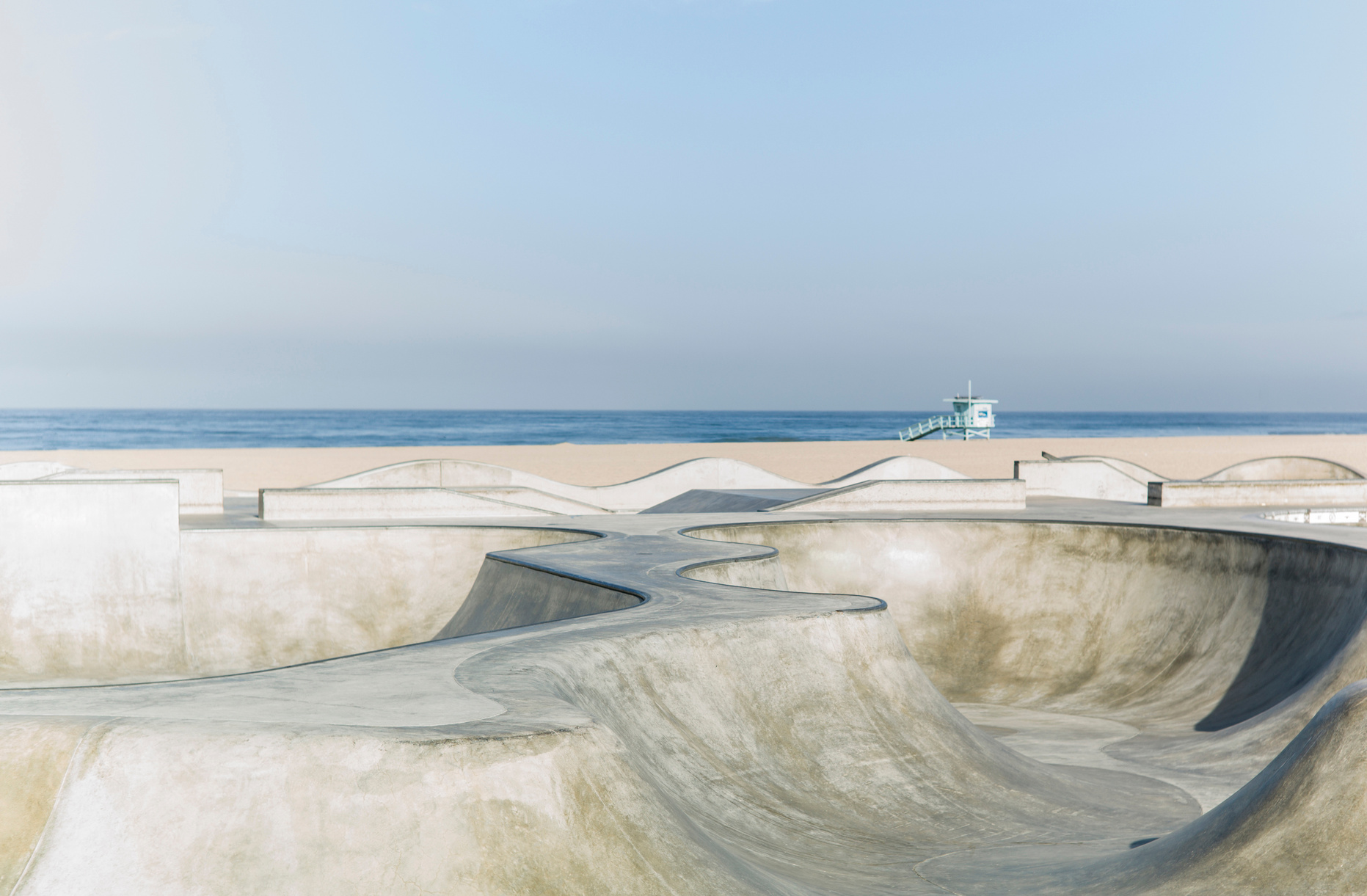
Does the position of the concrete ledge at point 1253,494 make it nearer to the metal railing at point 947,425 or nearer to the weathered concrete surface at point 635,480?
the weathered concrete surface at point 635,480

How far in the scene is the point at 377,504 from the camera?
1852 cm

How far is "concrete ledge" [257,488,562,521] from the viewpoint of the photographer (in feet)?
59.8

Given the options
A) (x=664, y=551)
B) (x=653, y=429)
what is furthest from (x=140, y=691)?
(x=653, y=429)

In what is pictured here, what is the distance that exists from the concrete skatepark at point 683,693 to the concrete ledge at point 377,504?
66mm

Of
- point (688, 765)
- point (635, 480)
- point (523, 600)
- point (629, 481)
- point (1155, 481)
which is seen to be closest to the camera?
point (688, 765)

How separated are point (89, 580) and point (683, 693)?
1075 centimetres

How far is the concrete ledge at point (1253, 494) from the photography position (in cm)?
2064

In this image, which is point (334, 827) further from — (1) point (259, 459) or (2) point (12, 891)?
(1) point (259, 459)

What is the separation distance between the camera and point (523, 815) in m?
4.41

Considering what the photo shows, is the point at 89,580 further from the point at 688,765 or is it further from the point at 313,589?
the point at 688,765

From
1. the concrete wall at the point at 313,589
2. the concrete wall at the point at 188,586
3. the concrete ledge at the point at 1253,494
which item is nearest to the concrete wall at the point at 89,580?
the concrete wall at the point at 188,586

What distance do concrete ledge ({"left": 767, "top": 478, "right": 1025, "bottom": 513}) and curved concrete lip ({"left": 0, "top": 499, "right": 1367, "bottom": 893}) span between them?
269 inches

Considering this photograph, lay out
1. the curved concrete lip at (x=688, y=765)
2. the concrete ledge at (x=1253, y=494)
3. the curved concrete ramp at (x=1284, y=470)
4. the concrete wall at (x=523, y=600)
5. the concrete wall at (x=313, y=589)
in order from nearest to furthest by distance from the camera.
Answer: the curved concrete lip at (x=688, y=765) → the concrete wall at (x=523, y=600) → the concrete wall at (x=313, y=589) → the concrete ledge at (x=1253, y=494) → the curved concrete ramp at (x=1284, y=470)

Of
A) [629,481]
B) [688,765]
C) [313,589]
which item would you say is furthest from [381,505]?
[688,765]
